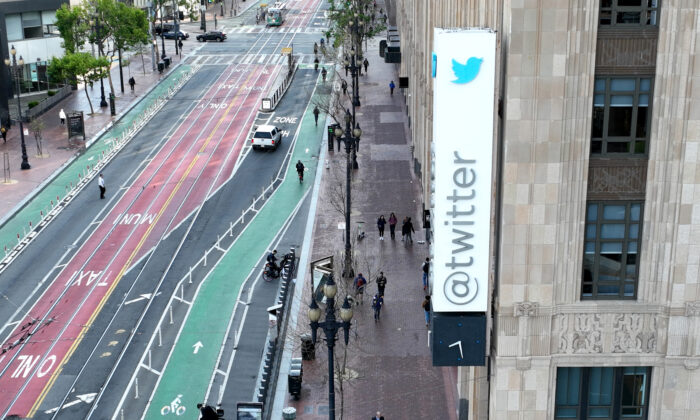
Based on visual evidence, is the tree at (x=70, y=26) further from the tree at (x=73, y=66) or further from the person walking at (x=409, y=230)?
the person walking at (x=409, y=230)

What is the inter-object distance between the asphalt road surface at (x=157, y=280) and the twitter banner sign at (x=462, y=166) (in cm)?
1428

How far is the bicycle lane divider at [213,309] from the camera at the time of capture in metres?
41.3

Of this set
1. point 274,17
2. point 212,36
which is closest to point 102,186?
point 212,36

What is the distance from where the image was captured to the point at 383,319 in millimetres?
46750

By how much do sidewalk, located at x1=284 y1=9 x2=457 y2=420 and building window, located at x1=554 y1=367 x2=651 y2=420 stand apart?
8.09 metres

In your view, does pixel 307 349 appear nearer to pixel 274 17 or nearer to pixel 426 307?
pixel 426 307

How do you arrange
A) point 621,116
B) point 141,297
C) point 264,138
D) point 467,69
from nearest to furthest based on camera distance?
1. point 467,69
2. point 621,116
3. point 141,297
4. point 264,138

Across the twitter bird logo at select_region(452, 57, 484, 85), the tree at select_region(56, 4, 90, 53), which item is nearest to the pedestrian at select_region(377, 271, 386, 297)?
the twitter bird logo at select_region(452, 57, 484, 85)

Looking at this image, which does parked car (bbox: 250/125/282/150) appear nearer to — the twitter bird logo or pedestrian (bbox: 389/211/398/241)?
pedestrian (bbox: 389/211/398/241)

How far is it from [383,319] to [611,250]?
18570mm

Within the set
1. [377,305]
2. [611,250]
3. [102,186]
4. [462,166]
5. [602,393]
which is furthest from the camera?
[102,186]

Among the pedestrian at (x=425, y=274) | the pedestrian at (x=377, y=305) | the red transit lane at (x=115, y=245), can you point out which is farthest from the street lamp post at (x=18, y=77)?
the pedestrian at (x=377, y=305)

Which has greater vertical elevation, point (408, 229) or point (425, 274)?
point (408, 229)

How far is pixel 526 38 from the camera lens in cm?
2745
